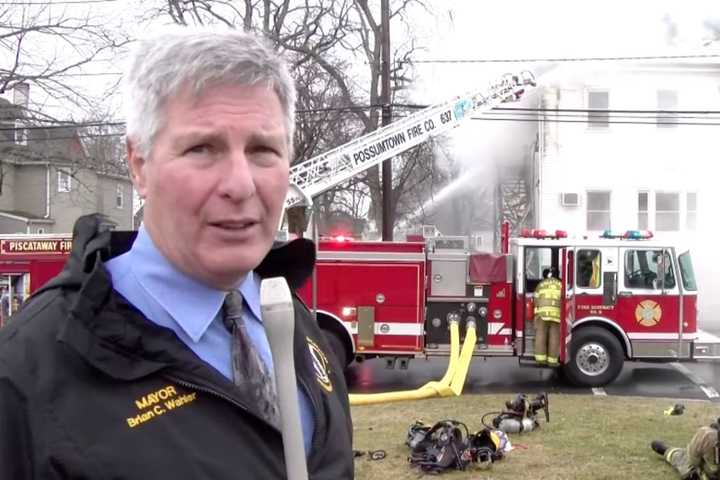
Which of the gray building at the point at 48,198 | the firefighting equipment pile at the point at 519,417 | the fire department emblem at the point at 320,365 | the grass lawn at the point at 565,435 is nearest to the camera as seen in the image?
the fire department emblem at the point at 320,365

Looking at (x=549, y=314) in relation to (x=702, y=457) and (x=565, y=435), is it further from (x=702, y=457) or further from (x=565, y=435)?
(x=702, y=457)

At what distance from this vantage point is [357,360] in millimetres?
10602

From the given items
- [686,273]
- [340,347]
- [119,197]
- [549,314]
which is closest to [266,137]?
[549,314]

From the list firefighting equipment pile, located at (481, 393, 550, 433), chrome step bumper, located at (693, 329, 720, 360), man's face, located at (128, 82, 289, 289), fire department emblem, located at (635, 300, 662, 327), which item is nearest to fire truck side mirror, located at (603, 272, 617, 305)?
fire department emblem, located at (635, 300, 662, 327)

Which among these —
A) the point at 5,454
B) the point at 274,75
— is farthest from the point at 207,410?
the point at 274,75

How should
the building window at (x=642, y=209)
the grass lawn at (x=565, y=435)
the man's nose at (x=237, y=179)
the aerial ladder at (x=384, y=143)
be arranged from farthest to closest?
1. the building window at (x=642, y=209)
2. the aerial ladder at (x=384, y=143)
3. the grass lawn at (x=565, y=435)
4. the man's nose at (x=237, y=179)

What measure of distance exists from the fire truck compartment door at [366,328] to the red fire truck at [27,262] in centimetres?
470

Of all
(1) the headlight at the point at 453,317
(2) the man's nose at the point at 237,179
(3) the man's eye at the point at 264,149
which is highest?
(3) the man's eye at the point at 264,149

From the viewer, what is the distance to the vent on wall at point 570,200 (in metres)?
21.3

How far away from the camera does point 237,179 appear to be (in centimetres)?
112

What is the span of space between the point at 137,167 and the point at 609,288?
32.3ft

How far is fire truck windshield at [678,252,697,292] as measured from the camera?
33.3 feet

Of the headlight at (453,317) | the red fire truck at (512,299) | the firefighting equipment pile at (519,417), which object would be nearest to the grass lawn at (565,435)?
the firefighting equipment pile at (519,417)

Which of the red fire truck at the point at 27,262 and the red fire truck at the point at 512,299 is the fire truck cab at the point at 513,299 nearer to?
the red fire truck at the point at 512,299
